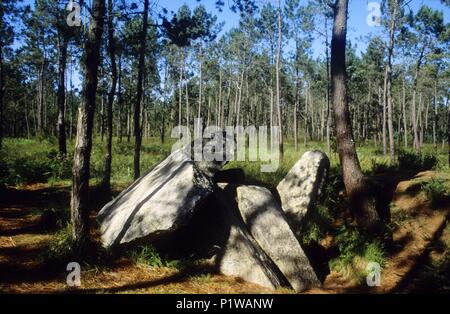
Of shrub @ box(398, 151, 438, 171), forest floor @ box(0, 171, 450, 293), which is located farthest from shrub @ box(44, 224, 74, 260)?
shrub @ box(398, 151, 438, 171)

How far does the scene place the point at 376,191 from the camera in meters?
9.46

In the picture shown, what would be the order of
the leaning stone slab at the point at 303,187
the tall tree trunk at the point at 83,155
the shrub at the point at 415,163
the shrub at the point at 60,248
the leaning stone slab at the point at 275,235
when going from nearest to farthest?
the shrub at the point at 60,248 < the tall tree trunk at the point at 83,155 < the leaning stone slab at the point at 275,235 < the leaning stone slab at the point at 303,187 < the shrub at the point at 415,163

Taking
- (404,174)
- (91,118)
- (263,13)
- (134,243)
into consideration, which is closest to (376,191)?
(404,174)

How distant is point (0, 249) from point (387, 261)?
7.58 metres

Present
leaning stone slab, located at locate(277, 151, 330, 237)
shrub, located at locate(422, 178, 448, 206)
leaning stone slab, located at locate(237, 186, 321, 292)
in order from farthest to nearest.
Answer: leaning stone slab, located at locate(277, 151, 330, 237)
shrub, located at locate(422, 178, 448, 206)
leaning stone slab, located at locate(237, 186, 321, 292)

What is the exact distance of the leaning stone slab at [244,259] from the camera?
21.9ft

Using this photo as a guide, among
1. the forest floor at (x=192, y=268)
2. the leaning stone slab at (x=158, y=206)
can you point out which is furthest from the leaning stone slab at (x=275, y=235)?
the leaning stone slab at (x=158, y=206)

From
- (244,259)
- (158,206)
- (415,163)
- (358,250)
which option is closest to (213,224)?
(244,259)

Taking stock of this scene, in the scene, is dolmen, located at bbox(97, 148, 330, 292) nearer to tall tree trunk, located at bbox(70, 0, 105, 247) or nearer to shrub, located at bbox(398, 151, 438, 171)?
tall tree trunk, located at bbox(70, 0, 105, 247)

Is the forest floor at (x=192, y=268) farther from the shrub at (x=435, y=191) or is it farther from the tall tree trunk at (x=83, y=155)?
the tall tree trunk at (x=83, y=155)

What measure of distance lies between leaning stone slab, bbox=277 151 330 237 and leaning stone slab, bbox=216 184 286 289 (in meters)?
2.04

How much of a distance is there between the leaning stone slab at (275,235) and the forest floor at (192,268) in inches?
15.4

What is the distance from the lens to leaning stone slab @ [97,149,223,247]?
6.51m
